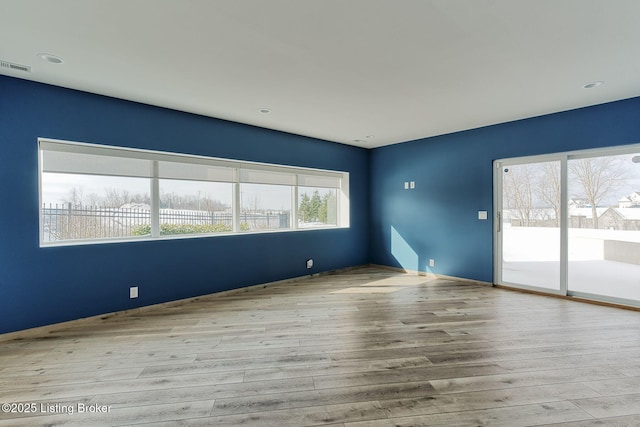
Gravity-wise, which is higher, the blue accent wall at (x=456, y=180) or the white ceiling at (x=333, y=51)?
the white ceiling at (x=333, y=51)

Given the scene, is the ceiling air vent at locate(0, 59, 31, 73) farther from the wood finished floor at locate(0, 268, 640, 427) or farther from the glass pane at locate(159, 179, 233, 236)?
the wood finished floor at locate(0, 268, 640, 427)

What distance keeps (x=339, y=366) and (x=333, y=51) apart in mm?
2601

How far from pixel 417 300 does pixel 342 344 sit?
179cm

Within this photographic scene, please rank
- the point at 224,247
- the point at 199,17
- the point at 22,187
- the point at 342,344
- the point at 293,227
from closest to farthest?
the point at 199,17
the point at 342,344
the point at 22,187
the point at 224,247
the point at 293,227

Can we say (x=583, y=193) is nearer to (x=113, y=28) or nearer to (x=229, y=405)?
(x=229, y=405)

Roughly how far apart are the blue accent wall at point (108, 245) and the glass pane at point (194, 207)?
0.21 metres

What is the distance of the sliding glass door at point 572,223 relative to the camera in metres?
3.89

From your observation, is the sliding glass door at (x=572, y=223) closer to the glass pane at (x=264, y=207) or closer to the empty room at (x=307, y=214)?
the empty room at (x=307, y=214)

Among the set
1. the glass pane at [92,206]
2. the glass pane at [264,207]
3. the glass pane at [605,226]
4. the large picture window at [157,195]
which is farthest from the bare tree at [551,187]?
the glass pane at [92,206]

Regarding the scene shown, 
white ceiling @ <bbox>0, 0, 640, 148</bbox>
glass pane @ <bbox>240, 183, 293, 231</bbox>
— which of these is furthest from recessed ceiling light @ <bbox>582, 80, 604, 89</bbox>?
glass pane @ <bbox>240, 183, 293, 231</bbox>

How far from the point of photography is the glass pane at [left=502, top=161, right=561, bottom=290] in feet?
14.6

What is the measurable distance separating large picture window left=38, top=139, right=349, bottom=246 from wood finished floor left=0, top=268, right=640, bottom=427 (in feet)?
3.66

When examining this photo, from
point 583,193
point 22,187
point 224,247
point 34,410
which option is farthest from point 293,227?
point 583,193

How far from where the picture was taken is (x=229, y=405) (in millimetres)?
1976
